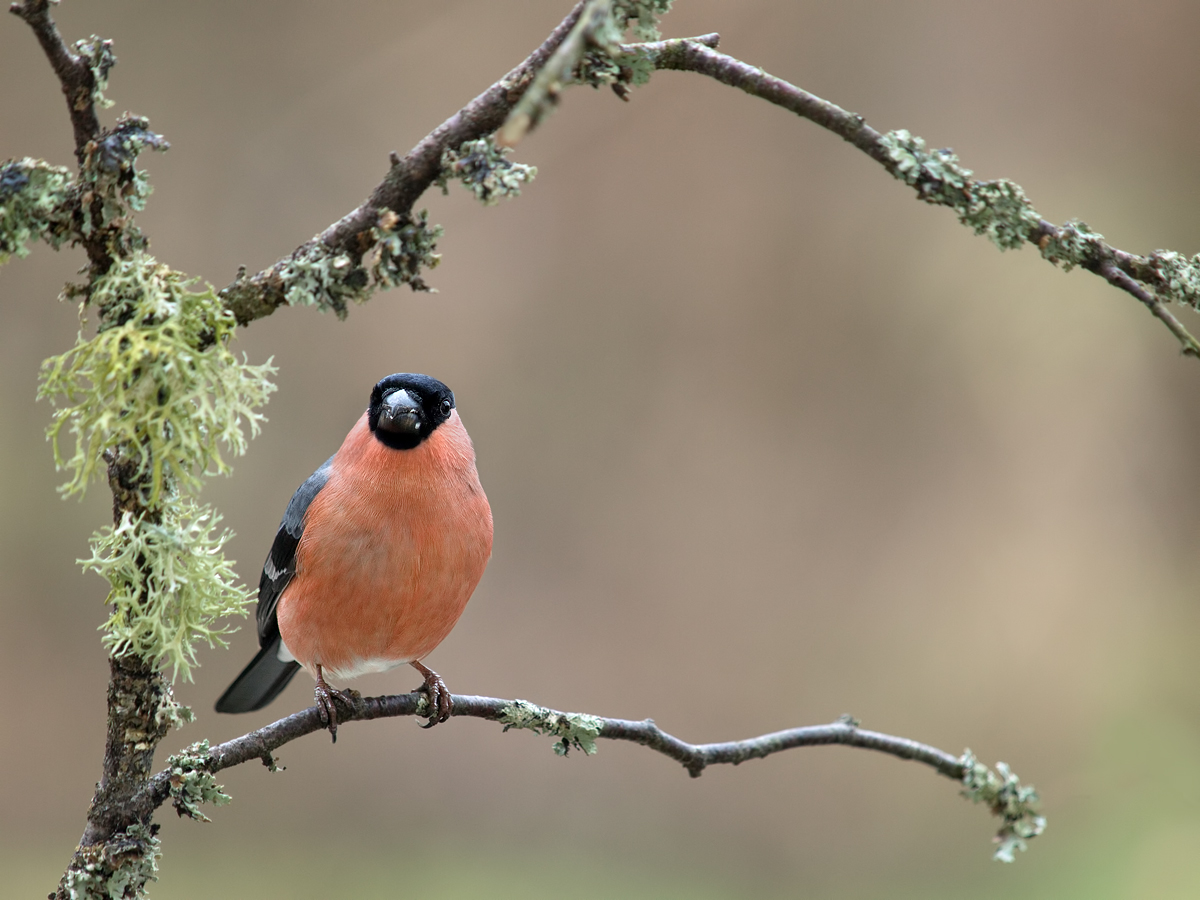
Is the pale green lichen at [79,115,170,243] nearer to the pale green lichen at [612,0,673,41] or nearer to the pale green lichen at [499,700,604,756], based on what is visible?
the pale green lichen at [612,0,673,41]

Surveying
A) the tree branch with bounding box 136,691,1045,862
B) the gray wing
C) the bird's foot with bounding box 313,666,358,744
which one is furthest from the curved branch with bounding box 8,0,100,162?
the bird's foot with bounding box 313,666,358,744

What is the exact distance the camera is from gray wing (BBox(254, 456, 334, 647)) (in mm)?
1485

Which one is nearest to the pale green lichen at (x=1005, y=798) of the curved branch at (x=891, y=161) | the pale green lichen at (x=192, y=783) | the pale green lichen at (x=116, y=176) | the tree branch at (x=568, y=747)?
the tree branch at (x=568, y=747)

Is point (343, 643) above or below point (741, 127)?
below

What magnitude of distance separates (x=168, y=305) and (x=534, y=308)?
2651mm

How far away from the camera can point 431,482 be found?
1.36m

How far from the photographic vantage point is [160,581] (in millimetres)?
876

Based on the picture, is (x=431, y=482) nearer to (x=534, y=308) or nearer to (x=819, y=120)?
(x=819, y=120)

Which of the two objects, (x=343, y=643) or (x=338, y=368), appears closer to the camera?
(x=343, y=643)

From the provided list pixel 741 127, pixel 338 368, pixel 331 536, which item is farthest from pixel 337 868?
pixel 741 127

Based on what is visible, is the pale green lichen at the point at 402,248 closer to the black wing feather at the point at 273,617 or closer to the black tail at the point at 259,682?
the black wing feather at the point at 273,617

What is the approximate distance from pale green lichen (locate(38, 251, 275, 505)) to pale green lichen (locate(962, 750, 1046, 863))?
1096 mm

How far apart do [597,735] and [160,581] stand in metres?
0.55

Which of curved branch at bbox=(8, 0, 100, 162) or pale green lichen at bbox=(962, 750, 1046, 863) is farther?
pale green lichen at bbox=(962, 750, 1046, 863)
